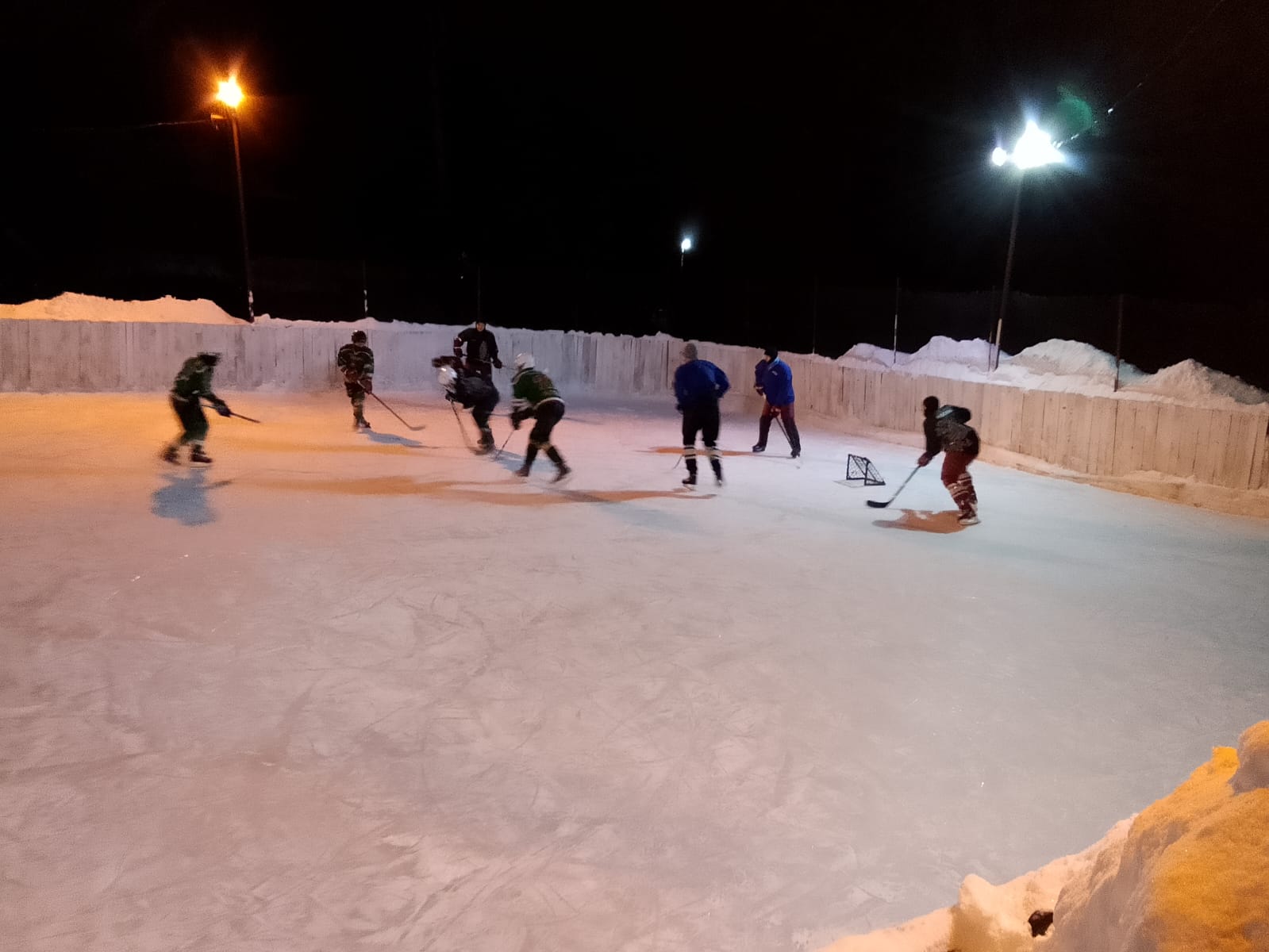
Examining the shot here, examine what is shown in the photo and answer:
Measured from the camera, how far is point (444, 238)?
92.1ft

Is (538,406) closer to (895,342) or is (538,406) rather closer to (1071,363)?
(1071,363)

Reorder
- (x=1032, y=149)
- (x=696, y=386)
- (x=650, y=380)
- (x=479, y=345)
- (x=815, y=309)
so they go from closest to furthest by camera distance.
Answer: (x=696, y=386)
(x=1032, y=149)
(x=479, y=345)
(x=815, y=309)
(x=650, y=380)

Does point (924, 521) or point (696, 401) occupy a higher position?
point (696, 401)

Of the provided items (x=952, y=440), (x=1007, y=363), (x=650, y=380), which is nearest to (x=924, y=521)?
(x=952, y=440)

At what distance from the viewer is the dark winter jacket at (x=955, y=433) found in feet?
29.2

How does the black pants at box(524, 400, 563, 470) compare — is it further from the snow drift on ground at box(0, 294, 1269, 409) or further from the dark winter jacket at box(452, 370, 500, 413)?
the snow drift on ground at box(0, 294, 1269, 409)

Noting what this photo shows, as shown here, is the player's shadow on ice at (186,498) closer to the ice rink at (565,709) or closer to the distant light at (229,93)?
the ice rink at (565,709)

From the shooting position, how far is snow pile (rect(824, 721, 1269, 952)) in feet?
4.74

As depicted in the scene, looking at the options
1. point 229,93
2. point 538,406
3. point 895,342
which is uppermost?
point 229,93

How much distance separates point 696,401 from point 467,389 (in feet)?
10.5

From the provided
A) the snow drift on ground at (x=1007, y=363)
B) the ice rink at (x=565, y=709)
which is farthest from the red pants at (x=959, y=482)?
the snow drift on ground at (x=1007, y=363)

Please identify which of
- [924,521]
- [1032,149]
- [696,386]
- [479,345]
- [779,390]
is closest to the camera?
[924,521]

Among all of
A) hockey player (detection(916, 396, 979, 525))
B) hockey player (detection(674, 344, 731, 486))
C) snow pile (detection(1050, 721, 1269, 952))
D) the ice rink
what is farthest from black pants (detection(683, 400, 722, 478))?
snow pile (detection(1050, 721, 1269, 952))

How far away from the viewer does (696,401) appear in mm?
10273
